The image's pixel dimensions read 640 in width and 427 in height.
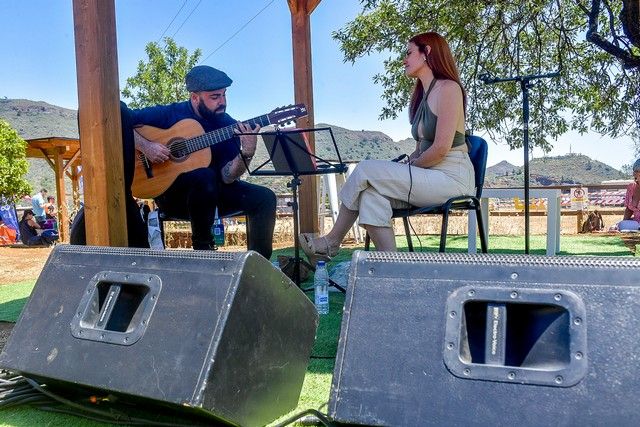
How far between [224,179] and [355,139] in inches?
3590

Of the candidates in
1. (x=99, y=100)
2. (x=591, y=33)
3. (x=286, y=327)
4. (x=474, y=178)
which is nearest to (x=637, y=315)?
(x=286, y=327)

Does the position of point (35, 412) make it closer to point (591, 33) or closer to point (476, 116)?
point (591, 33)

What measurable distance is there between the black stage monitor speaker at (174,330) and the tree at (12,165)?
10.3 meters

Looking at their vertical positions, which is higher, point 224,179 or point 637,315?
point 224,179

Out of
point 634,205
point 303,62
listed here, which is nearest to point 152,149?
point 303,62

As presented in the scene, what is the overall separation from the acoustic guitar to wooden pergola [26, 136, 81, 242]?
8.25 m

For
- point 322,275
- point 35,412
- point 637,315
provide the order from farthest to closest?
A: point 322,275 → point 35,412 → point 637,315

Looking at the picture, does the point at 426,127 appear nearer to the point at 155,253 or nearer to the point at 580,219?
the point at 155,253

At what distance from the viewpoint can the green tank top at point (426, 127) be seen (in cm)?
241

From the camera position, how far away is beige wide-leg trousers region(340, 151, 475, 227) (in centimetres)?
225

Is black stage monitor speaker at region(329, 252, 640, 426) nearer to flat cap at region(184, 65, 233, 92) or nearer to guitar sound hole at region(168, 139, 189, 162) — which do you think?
guitar sound hole at region(168, 139, 189, 162)

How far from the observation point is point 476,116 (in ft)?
24.6

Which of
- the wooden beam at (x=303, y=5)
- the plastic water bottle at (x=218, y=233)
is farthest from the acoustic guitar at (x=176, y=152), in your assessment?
the wooden beam at (x=303, y=5)

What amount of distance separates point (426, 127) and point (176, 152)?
1454 millimetres
